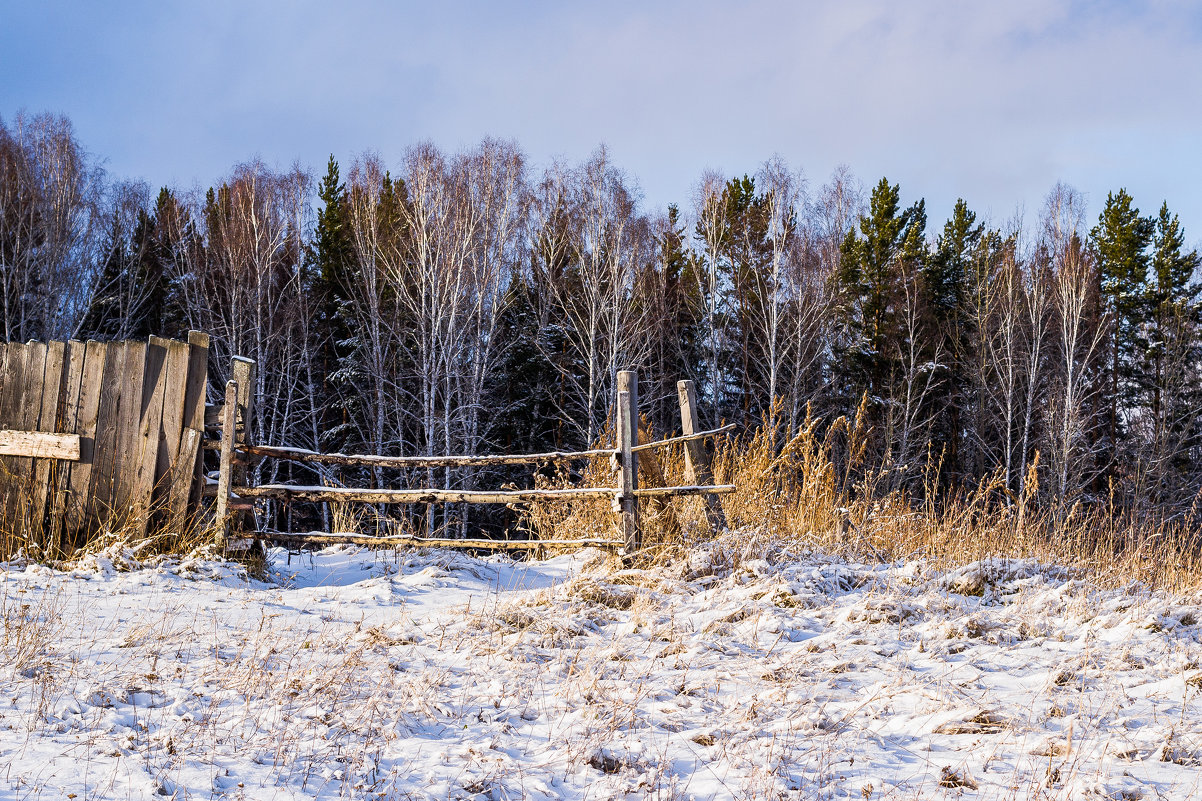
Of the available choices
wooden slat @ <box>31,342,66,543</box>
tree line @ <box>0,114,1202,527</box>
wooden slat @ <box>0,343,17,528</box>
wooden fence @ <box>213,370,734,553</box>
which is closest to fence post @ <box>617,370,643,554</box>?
wooden fence @ <box>213,370,734,553</box>

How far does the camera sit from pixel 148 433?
20.4 ft

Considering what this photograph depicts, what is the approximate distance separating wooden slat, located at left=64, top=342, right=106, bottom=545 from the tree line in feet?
36.1

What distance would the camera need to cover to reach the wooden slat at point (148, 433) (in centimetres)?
617

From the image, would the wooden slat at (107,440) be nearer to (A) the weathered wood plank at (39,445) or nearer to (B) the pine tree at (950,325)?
(A) the weathered wood plank at (39,445)

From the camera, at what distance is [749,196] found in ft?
75.0

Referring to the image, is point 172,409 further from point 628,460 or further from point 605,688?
point 605,688

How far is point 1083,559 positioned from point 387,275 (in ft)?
55.0

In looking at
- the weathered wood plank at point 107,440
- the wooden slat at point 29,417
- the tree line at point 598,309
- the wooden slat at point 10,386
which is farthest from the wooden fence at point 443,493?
the tree line at point 598,309

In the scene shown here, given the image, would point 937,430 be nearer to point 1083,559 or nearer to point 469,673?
point 1083,559

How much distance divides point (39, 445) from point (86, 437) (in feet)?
1.30

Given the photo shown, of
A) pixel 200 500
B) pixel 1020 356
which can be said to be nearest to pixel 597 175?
pixel 1020 356

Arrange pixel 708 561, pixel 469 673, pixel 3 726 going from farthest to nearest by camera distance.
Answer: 1. pixel 708 561
2. pixel 469 673
3. pixel 3 726

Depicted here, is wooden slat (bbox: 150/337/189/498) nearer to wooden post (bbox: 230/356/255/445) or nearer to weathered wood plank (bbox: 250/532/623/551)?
wooden post (bbox: 230/356/255/445)

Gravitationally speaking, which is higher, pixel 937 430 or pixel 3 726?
pixel 937 430
